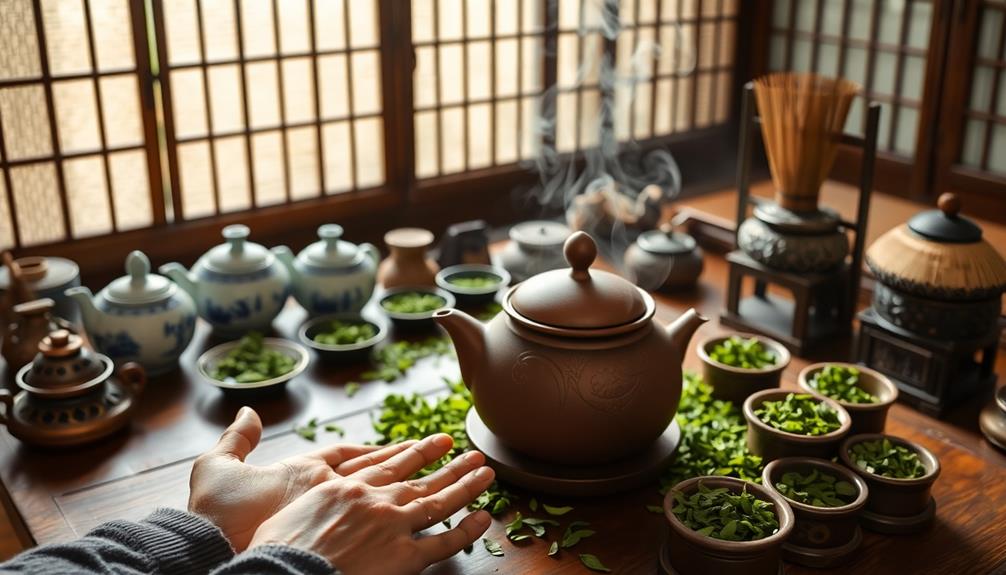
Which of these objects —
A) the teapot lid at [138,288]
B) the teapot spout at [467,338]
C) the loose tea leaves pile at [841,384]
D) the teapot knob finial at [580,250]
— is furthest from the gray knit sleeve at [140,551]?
the loose tea leaves pile at [841,384]

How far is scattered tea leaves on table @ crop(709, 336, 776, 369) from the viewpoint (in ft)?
6.90

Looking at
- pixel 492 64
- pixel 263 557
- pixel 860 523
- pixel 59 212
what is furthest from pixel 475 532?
pixel 492 64

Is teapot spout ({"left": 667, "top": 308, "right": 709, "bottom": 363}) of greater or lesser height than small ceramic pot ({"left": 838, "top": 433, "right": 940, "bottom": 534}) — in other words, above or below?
above

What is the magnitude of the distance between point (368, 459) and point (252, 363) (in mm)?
692

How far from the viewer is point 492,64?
3.39 m

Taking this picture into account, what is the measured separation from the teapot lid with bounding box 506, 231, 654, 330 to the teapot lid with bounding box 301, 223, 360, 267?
824 millimetres

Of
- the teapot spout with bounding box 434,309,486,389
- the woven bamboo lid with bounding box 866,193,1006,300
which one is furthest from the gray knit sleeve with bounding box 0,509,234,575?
the woven bamboo lid with bounding box 866,193,1006,300

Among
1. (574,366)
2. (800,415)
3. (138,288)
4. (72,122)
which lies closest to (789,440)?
(800,415)

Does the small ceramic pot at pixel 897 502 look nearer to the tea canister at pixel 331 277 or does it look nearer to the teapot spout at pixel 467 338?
the teapot spout at pixel 467 338

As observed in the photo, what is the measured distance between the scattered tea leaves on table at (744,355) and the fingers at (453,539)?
0.78 m

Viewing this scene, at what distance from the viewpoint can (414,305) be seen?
2535mm

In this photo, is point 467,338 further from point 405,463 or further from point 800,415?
point 800,415

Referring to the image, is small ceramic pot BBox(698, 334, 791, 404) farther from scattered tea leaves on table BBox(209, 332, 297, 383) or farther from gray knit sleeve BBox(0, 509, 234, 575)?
gray knit sleeve BBox(0, 509, 234, 575)

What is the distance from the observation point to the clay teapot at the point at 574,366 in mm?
1653
